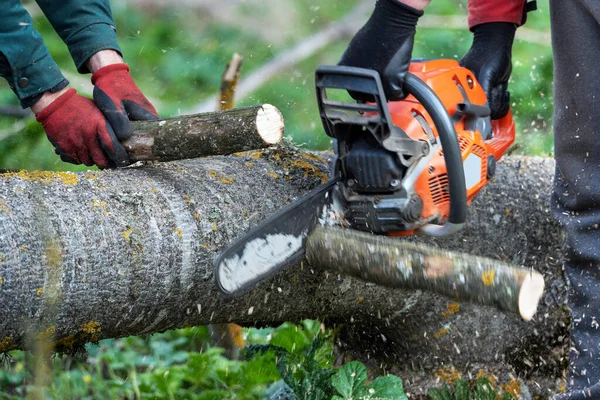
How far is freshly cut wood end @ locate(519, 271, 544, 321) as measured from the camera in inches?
63.3

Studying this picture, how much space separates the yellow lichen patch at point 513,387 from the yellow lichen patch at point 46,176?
167 centimetres

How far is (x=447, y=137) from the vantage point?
78.1 inches

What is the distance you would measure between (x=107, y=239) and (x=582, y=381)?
139cm

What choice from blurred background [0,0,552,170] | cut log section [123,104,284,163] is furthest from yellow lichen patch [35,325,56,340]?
blurred background [0,0,552,170]

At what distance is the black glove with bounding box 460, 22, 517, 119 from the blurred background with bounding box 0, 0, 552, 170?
76.4 inches

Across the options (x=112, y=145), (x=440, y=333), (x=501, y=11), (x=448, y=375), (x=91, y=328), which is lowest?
(x=448, y=375)

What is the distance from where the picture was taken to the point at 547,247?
2.64 m

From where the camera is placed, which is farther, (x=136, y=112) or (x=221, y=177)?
(x=136, y=112)

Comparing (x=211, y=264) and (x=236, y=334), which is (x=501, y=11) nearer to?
→ (x=211, y=264)

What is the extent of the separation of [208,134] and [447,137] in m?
0.67

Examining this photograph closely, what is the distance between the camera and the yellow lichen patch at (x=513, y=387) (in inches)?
102

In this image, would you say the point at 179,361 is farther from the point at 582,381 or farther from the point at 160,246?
the point at 582,381

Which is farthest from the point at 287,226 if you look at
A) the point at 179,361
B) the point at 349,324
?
the point at 179,361

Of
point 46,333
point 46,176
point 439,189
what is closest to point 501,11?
point 439,189
